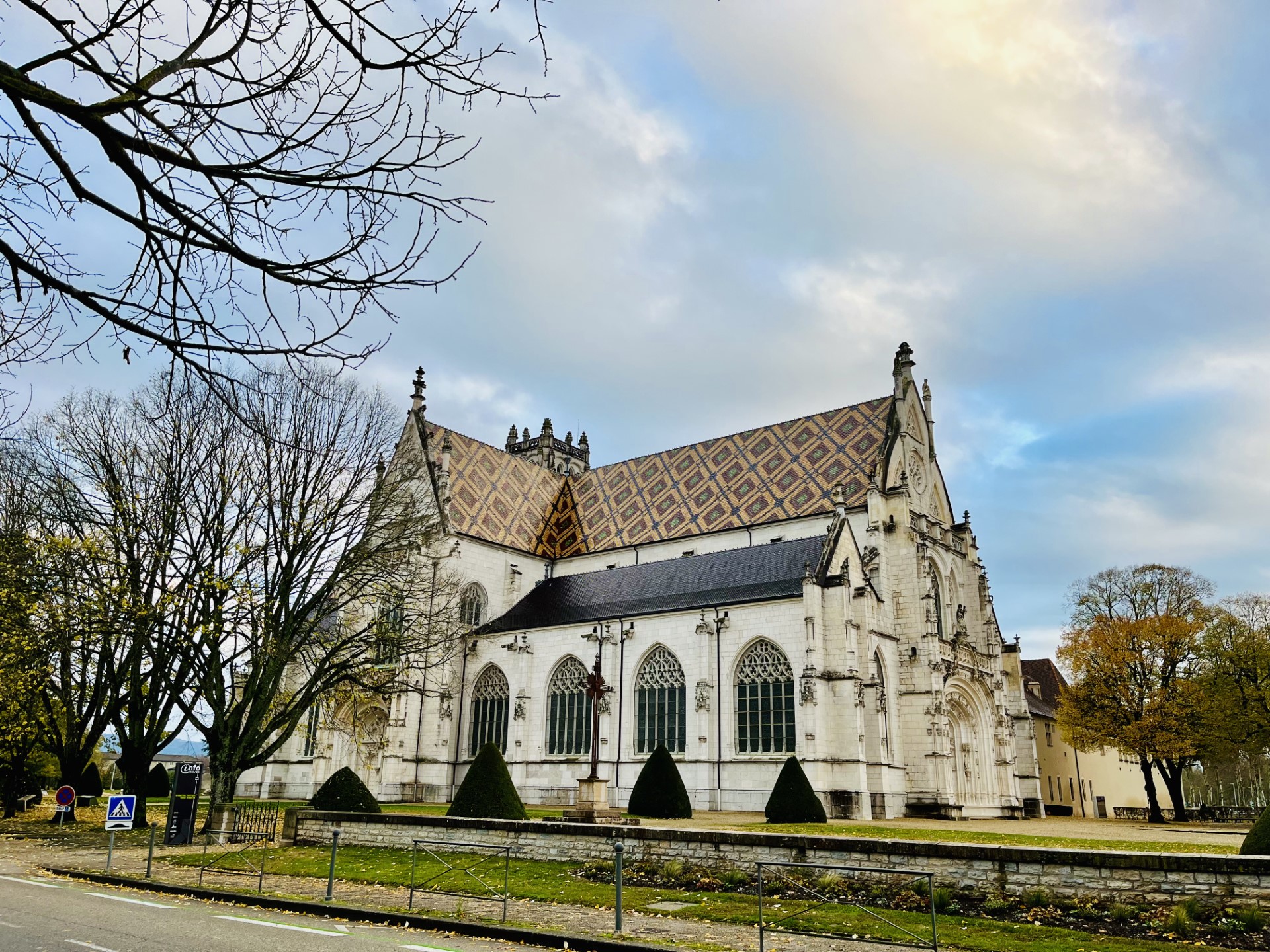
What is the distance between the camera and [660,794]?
2259 centimetres

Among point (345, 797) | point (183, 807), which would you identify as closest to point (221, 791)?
point (183, 807)

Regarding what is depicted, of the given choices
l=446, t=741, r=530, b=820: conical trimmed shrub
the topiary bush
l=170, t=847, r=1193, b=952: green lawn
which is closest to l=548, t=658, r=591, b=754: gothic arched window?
the topiary bush

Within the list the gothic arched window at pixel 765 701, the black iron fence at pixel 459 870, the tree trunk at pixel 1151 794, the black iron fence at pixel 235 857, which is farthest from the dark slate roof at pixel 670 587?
the tree trunk at pixel 1151 794

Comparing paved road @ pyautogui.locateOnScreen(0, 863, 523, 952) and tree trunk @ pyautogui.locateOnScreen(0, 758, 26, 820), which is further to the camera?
tree trunk @ pyautogui.locateOnScreen(0, 758, 26, 820)

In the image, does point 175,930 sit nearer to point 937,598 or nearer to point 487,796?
point 487,796

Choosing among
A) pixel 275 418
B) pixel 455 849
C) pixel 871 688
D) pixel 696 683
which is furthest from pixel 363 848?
pixel 871 688

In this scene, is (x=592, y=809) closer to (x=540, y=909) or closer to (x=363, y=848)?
(x=363, y=848)

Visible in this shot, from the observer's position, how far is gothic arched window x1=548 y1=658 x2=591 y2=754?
31.8m

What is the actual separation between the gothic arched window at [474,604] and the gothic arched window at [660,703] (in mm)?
9320

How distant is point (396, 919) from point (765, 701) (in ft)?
62.8

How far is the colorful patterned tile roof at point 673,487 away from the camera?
36.0 m

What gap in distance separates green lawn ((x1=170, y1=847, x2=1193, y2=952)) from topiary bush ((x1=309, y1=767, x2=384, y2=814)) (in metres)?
1.62

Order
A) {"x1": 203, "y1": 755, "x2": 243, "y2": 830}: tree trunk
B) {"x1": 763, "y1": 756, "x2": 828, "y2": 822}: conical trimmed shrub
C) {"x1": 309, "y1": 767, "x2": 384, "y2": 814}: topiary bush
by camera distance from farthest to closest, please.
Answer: {"x1": 763, "y1": 756, "x2": 828, "y2": 822}: conical trimmed shrub, {"x1": 203, "y1": 755, "x2": 243, "y2": 830}: tree trunk, {"x1": 309, "y1": 767, "x2": 384, "y2": 814}: topiary bush

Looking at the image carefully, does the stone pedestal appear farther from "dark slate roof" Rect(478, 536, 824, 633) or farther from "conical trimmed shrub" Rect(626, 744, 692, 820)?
"dark slate roof" Rect(478, 536, 824, 633)
